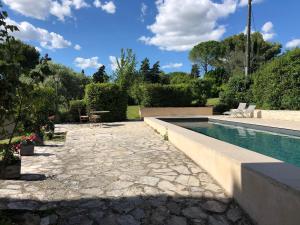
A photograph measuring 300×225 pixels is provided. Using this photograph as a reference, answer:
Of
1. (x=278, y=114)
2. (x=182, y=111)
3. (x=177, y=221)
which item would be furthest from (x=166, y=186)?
(x=182, y=111)

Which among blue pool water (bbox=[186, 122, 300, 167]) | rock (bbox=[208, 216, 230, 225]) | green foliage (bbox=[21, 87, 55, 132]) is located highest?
green foliage (bbox=[21, 87, 55, 132])

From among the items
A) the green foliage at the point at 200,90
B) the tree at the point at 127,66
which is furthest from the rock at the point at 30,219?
the tree at the point at 127,66

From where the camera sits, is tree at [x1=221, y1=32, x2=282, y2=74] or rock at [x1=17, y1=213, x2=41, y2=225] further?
A: tree at [x1=221, y1=32, x2=282, y2=74]

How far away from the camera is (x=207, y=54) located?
60031 mm

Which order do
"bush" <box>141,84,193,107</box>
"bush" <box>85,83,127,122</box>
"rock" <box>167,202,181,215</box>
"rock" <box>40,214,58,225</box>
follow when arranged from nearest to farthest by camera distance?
"rock" <box>40,214,58,225</box>
"rock" <box>167,202,181,215</box>
"bush" <box>85,83,127,122</box>
"bush" <box>141,84,193,107</box>

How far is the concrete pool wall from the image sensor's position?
2.71m

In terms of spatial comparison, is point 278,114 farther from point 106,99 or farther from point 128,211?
point 128,211

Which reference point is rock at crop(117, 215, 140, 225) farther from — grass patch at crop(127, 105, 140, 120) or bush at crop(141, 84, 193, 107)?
bush at crop(141, 84, 193, 107)

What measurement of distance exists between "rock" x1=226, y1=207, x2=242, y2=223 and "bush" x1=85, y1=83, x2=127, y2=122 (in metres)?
14.4

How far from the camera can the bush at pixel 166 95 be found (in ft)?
70.8

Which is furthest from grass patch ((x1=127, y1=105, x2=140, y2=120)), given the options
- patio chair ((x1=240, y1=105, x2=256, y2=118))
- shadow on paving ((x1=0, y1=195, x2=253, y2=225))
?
shadow on paving ((x1=0, y1=195, x2=253, y2=225))

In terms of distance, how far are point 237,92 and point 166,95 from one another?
4.83 metres

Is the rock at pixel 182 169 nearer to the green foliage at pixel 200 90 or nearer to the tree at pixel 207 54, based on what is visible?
the green foliage at pixel 200 90

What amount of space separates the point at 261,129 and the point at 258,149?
4.47 metres
